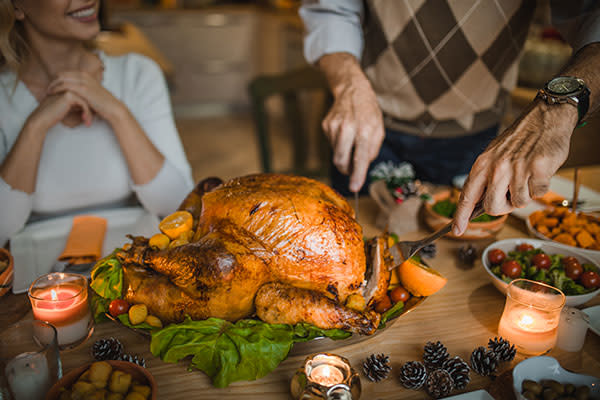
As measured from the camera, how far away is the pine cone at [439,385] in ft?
2.41

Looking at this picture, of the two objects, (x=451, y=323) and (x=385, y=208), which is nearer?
(x=451, y=323)

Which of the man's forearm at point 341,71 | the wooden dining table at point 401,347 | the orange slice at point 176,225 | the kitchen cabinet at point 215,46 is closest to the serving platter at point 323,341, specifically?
the wooden dining table at point 401,347

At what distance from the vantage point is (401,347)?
875 mm

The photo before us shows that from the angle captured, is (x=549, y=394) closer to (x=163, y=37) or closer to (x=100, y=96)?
(x=100, y=96)

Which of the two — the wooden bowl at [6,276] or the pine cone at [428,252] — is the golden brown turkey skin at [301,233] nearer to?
the pine cone at [428,252]

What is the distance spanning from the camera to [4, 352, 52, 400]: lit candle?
0.65 m

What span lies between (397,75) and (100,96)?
1015 mm

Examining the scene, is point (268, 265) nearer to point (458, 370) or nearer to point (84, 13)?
point (458, 370)

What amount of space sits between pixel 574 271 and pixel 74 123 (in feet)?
5.22

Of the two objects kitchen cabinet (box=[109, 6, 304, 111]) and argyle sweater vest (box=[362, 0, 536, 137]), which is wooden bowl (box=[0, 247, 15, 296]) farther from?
kitchen cabinet (box=[109, 6, 304, 111])

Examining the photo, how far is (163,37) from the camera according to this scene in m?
5.83

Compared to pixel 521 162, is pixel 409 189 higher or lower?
lower

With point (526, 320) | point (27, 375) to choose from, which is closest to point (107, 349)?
point (27, 375)

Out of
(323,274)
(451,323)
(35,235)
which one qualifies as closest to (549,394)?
(451,323)
